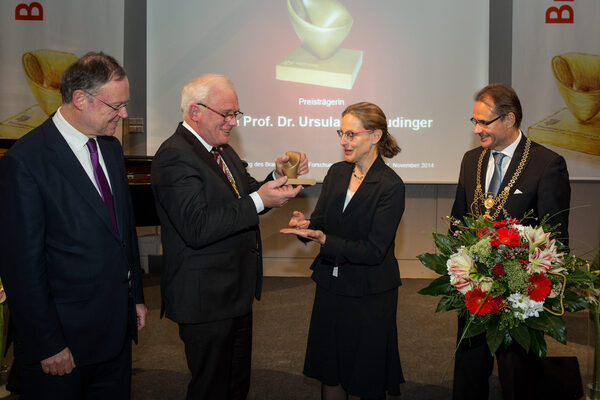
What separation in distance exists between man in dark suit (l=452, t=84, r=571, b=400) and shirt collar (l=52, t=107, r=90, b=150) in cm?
192

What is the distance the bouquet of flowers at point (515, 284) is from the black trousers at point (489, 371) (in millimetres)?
480

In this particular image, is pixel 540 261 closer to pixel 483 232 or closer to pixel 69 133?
pixel 483 232

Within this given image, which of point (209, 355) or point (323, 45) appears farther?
point (323, 45)

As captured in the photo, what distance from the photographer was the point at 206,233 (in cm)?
213

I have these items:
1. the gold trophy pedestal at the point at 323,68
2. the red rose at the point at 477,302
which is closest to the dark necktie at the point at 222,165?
the red rose at the point at 477,302

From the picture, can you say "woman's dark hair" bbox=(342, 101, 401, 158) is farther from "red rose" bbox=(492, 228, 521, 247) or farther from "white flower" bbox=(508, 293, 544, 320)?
"white flower" bbox=(508, 293, 544, 320)

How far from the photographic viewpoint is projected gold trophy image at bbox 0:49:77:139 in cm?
615

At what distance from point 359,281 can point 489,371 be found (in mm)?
913

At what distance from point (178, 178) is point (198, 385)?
89 cm

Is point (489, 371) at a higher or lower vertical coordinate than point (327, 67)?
lower

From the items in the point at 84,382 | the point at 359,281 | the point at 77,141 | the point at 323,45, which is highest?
the point at 323,45

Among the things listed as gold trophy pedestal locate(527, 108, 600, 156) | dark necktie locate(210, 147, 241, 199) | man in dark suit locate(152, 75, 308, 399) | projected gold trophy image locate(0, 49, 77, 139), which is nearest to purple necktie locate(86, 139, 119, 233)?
man in dark suit locate(152, 75, 308, 399)

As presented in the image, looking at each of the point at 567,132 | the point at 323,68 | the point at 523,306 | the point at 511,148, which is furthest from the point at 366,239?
the point at 567,132

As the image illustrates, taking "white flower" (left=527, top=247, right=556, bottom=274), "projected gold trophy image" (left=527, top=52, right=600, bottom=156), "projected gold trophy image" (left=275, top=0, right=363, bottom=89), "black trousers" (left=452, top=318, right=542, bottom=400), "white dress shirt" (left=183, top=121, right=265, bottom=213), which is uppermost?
"projected gold trophy image" (left=275, top=0, right=363, bottom=89)
